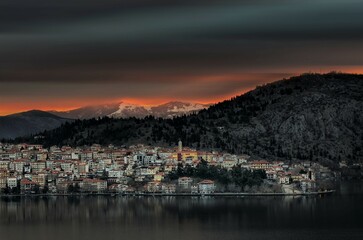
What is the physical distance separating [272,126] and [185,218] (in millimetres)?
87224

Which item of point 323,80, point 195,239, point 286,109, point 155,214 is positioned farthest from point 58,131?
point 195,239

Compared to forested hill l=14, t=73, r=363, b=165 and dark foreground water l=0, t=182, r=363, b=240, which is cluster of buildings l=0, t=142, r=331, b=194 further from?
forested hill l=14, t=73, r=363, b=165

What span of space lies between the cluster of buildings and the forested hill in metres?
9.39

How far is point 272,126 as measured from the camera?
550 ft

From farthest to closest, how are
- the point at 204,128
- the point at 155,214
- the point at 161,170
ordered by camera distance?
the point at 204,128 < the point at 161,170 < the point at 155,214

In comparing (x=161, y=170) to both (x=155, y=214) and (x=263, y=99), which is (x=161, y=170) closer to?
(x=155, y=214)

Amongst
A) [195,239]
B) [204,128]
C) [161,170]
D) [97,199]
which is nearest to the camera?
[195,239]

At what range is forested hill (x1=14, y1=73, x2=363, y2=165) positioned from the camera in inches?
5832

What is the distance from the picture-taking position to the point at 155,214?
85.6 metres

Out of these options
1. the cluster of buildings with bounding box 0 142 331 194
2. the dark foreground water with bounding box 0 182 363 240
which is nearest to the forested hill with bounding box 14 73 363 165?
the cluster of buildings with bounding box 0 142 331 194

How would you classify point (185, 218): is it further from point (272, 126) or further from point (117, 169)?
point (272, 126)

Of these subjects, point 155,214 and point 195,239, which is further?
point 155,214

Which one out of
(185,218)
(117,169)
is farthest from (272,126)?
(185,218)

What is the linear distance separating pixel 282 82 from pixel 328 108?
17.0m
